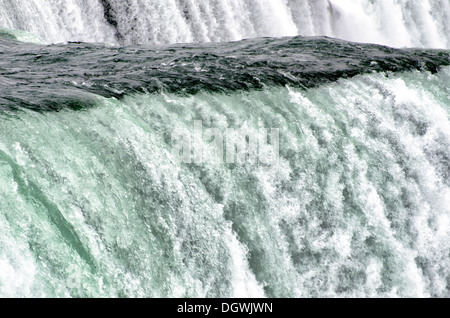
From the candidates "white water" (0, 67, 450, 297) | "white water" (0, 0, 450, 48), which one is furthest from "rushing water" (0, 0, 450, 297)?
"white water" (0, 0, 450, 48)

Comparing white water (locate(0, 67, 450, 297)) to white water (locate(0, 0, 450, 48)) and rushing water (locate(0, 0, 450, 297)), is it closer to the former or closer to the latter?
rushing water (locate(0, 0, 450, 297))

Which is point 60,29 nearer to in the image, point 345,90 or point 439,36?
point 345,90

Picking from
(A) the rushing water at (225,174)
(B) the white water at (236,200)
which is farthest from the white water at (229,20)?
(B) the white water at (236,200)

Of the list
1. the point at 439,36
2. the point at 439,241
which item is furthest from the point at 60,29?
the point at 439,36

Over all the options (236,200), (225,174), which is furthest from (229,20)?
(236,200)

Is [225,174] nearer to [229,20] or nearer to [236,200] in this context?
[236,200]

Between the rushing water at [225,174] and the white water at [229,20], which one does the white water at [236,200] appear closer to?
the rushing water at [225,174]
